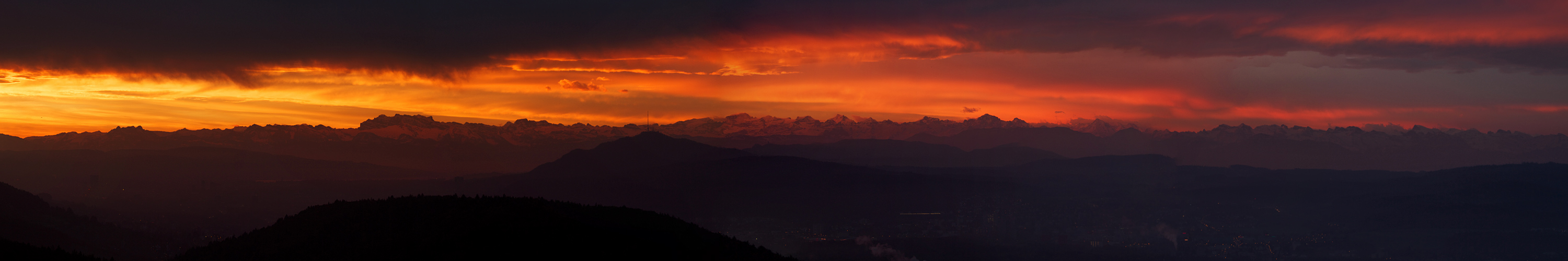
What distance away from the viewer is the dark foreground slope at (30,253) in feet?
220

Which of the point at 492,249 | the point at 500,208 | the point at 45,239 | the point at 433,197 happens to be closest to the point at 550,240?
the point at 492,249

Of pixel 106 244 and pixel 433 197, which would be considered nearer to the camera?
pixel 433 197

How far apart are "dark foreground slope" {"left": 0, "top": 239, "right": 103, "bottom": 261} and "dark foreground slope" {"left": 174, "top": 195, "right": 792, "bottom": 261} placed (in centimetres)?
891

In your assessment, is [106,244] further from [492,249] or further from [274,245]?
[492,249]

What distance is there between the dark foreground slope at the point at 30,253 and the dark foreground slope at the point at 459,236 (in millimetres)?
8906

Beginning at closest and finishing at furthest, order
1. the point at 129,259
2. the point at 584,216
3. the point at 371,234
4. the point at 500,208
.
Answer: the point at 371,234, the point at 500,208, the point at 584,216, the point at 129,259

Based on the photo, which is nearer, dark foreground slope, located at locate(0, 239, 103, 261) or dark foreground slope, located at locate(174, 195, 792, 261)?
dark foreground slope, located at locate(0, 239, 103, 261)

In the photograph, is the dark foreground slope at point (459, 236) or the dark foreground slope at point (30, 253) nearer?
the dark foreground slope at point (30, 253)

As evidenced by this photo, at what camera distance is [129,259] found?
617 feet

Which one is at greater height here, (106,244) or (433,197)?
(433,197)

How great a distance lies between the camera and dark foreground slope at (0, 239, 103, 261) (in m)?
67.0

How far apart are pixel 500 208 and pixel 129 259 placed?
151461 mm

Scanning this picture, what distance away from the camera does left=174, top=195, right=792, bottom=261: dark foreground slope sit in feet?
261

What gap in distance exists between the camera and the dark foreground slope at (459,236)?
79.7 metres
